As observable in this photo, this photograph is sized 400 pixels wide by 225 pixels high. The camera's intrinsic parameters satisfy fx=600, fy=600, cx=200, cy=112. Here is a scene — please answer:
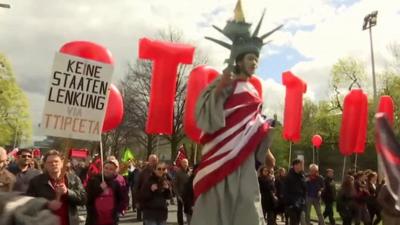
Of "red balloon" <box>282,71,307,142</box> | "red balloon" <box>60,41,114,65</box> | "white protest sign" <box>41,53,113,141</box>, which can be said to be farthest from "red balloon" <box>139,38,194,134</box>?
"red balloon" <box>282,71,307,142</box>

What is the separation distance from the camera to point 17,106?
5141cm

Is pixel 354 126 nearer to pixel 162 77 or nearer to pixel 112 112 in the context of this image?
pixel 162 77

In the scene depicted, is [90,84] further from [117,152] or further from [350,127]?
[117,152]

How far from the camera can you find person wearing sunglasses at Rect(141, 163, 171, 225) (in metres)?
9.50

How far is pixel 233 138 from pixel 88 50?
13.8ft

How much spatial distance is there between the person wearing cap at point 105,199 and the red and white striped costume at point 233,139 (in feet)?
10.8

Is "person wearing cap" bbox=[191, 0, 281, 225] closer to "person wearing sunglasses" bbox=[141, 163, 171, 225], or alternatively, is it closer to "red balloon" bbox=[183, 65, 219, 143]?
"red balloon" bbox=[183, 65, 219, 143]

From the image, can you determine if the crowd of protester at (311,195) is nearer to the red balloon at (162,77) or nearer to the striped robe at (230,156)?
the red balloon at (162,77)

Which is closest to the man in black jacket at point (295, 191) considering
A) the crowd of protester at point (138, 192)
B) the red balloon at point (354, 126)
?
the crowd of protester at point (138, 192)

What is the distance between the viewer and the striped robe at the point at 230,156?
4.82 m

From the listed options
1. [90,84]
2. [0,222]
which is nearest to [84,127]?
[90,84]

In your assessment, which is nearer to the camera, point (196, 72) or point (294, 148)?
point (196, 72)

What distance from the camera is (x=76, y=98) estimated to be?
6.45m

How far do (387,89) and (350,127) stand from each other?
108 ft
